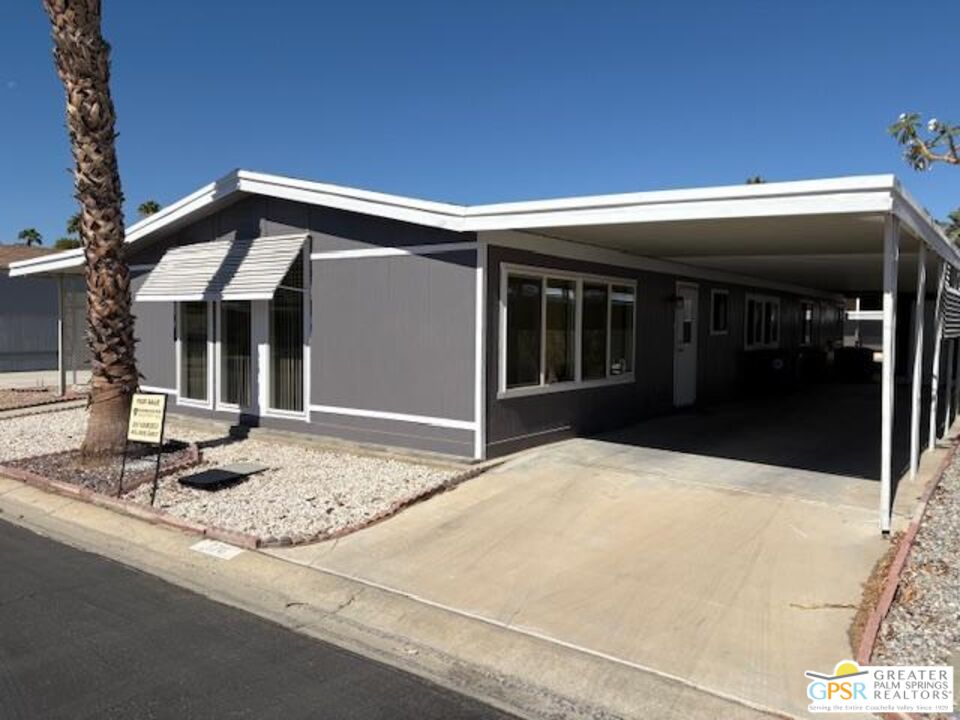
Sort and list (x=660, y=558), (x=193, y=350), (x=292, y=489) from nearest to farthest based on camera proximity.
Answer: (x=660, y=558) < (x=292, y=489) < (x=193, y=350)

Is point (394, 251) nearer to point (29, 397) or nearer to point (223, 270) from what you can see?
point (223, 270)

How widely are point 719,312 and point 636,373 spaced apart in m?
3.98

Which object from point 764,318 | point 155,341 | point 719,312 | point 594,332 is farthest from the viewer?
point 764,318

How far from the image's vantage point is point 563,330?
9.91 metres

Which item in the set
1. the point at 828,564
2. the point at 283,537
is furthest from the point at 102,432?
the point at 828,564

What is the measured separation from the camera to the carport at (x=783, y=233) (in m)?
6.15

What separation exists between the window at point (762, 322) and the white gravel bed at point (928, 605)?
391 inches

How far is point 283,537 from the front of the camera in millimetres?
6312

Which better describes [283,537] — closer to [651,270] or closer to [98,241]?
[98,241]

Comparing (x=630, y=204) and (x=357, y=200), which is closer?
(x=630, y=204)

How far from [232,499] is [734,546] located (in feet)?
15.7

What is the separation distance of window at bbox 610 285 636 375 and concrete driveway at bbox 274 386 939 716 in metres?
2.37

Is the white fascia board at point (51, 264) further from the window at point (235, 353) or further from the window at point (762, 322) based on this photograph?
the window at point (762, 322)

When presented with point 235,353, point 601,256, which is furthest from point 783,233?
point 235,353
